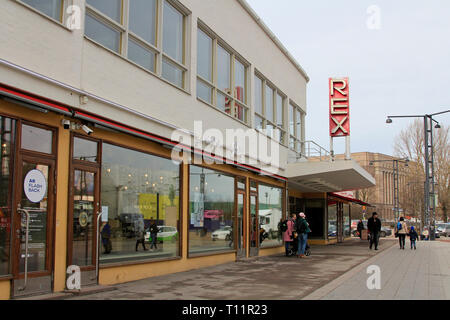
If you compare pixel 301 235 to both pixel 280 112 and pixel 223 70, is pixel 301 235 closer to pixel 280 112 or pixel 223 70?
pixel 280 112

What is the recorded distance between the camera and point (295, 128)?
2458cm

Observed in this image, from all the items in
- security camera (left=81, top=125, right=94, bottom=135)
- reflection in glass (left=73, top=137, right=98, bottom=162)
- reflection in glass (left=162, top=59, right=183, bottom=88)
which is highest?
reflection in glass (left=162, top=59, right=183, bottom=88)

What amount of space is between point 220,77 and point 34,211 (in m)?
9.14

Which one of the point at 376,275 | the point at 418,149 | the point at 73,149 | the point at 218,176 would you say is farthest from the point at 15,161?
the point at 418,149

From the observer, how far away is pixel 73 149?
363 inches

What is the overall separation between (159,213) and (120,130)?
2749 millimetres

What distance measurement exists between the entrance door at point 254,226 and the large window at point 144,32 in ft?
21.7

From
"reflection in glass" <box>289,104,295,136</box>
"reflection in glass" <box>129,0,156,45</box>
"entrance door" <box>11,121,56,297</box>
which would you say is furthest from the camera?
"reflection in glass" <box>289,104,295,136</box>

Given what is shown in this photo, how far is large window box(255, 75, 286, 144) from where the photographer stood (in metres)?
19.6

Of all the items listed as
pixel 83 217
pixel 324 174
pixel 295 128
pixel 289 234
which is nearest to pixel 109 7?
pixel 83 217

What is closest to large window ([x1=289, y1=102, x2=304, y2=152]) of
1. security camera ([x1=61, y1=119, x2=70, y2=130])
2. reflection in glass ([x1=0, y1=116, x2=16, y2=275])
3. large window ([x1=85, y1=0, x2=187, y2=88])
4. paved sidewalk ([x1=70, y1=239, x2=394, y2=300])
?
paved sidewalk ([x1=70, y1=239, x2=394, y2=300])

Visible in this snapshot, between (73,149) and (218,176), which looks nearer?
(73,149)

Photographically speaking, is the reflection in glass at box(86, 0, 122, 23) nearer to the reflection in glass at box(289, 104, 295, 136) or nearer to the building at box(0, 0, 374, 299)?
the building at box(0, 0, 374, 299)
